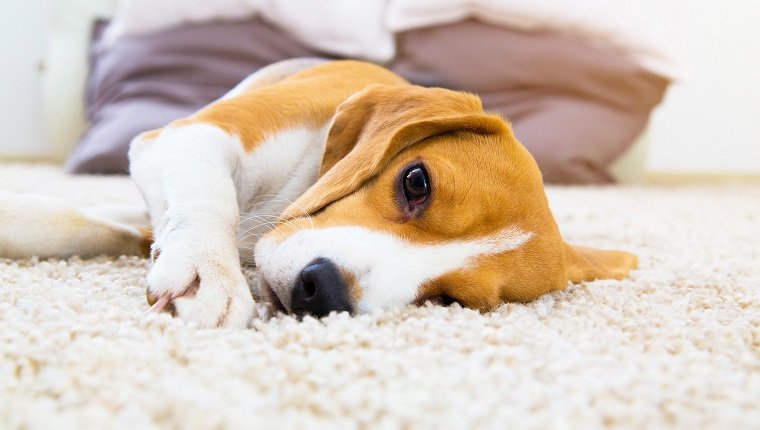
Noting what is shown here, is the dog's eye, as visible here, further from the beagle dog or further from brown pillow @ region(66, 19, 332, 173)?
brown pillow @ region(66, 19, 332, 173)

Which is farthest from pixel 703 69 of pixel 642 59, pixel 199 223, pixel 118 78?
pixel 199 223

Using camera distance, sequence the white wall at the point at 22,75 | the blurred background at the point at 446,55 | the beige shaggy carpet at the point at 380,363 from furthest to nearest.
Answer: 1. the white wall at the point at 22,75
2. the blurred background at the point at 446,55
3. the beige shaggy carpet at the point at 380,363

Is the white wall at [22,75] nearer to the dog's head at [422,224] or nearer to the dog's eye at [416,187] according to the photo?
the dog's head at [422,224]

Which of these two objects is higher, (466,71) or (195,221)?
(195,221)

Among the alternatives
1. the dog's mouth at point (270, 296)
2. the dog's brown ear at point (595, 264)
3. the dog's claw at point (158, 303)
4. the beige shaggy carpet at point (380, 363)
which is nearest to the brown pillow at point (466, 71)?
the dog's brown ear at point (595, 264)

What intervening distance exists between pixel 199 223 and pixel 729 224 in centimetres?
219

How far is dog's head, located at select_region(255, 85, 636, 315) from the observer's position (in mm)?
1254

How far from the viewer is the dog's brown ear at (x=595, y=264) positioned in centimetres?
162

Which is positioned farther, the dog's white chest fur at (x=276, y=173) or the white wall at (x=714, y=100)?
the white wall at (x=714, y=100)

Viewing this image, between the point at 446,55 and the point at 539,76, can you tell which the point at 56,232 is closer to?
the point at 446,55

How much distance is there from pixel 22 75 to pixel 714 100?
4687 mm

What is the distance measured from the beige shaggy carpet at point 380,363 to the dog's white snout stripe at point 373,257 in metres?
0.06

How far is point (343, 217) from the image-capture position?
137cm

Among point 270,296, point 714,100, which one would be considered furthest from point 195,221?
point 714,100
